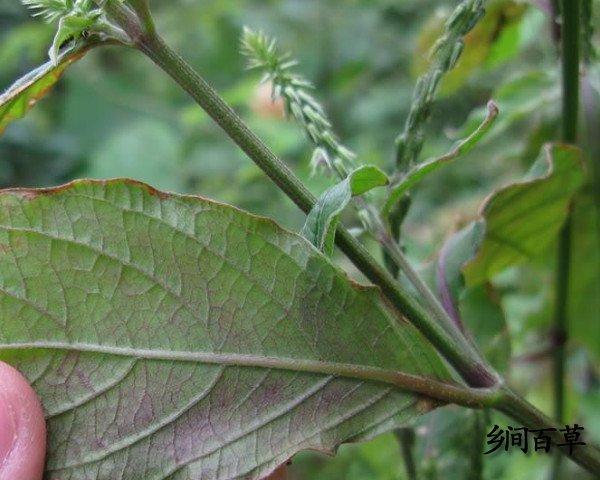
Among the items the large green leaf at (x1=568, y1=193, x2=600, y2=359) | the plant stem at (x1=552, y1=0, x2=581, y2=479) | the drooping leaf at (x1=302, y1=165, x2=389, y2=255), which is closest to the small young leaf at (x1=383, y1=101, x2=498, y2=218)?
the drooping leaf at (x1=302, y1=165, x2=389, y2=255)

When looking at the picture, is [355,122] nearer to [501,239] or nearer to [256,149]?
[501,239]

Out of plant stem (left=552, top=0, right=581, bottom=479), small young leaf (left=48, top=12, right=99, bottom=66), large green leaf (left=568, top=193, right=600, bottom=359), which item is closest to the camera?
small young leaf (left=48, top=12, right=99, bottom=66)

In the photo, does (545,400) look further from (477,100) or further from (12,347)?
(12,347)

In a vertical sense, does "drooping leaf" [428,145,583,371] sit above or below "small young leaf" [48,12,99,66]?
below

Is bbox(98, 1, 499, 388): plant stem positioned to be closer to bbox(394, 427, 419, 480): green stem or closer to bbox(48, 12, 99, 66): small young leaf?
→ bbox(48, 12, 99, 66): small young leaf

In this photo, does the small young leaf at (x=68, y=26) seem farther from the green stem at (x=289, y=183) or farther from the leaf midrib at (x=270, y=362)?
the leaf midrib at (x=270, y=362)
